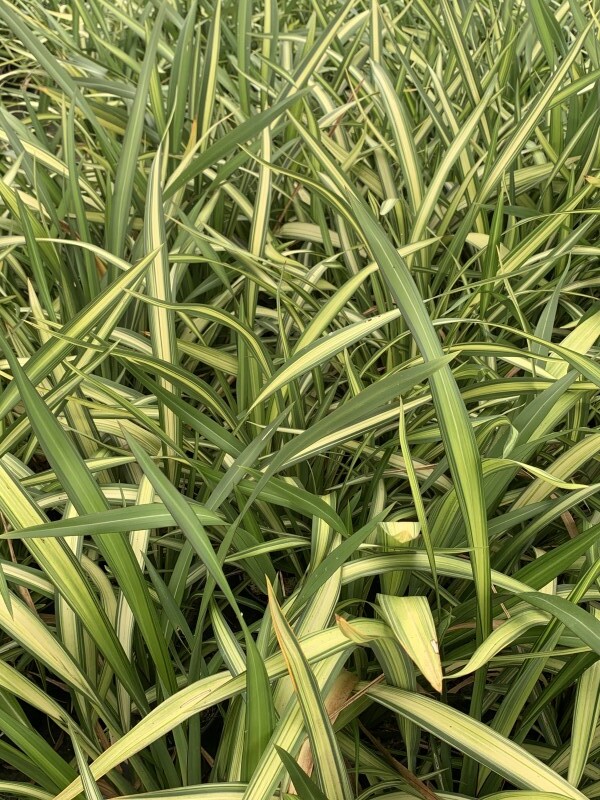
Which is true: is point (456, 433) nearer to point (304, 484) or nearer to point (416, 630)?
point (416, 630)

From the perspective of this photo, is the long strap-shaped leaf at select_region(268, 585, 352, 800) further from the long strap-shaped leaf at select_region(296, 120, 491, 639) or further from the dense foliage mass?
the long strap-shaped leaf at select_region(296, 120, 491, 639)

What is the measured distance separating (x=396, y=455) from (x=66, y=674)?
36 centimetres

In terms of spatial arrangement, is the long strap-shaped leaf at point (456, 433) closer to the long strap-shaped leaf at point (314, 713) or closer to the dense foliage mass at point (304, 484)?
the dense foliage mass at point (304, 484)

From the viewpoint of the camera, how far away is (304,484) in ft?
2.55

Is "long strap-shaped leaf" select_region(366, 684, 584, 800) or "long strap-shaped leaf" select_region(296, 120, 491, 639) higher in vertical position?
"long strap-shaped leaf" select_region(296, 120, 491, 639)

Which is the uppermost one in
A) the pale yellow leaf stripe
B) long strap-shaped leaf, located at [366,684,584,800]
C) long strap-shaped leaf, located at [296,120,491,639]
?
long strap-shaped leaf, located at [296,120,491,639]

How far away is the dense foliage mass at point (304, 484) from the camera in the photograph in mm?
534

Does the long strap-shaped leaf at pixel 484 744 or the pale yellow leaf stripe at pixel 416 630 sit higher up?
the pale yellow leaf stripe at pixel 416 630

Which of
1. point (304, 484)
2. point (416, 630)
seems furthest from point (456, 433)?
point (304, 484)

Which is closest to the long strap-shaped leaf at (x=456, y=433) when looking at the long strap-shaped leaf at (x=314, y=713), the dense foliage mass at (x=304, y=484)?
the dense foliage mass at (x=304, y=484)

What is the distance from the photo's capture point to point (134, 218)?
1.09 metres

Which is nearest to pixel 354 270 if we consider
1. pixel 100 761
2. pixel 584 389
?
pixel 584 389

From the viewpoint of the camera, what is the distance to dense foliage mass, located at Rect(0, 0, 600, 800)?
1.75 ft

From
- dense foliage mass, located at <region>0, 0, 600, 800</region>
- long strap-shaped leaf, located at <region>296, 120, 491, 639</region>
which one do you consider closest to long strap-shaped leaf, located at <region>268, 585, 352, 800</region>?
dense foliage mass, located at <region>0, 0, 600, 800</region>
